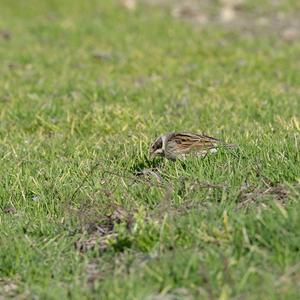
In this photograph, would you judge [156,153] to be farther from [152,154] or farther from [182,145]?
[182,145]

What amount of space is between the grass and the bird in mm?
94

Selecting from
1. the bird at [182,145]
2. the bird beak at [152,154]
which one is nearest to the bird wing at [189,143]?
the bird at [182,145]

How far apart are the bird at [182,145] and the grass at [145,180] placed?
94mm

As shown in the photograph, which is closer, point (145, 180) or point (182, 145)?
point (145, 180)

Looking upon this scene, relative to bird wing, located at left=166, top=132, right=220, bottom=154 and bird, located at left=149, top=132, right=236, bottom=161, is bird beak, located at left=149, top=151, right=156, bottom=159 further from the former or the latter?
bird wing, located at left=166, top=132, right=220, bottom=154

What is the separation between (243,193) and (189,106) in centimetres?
387

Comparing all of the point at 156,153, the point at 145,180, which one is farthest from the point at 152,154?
the point at 145,180

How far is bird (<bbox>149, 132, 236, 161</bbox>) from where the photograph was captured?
6.58 m

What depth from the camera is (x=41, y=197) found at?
6234mm

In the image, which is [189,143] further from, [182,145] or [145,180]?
[145,180]

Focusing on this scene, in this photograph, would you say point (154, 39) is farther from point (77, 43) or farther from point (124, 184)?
point (124, 184)

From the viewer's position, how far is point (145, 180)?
20.1ft

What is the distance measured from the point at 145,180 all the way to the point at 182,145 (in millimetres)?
669

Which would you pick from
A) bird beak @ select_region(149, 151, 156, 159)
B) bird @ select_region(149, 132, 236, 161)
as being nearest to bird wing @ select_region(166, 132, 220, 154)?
bird @ select_region(149, 132, 236, 161)
